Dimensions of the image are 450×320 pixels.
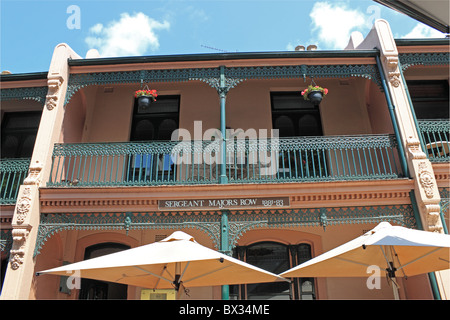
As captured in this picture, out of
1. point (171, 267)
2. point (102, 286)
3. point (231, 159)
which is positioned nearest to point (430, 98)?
point (231, 159)

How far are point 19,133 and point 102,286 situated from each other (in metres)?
5.03

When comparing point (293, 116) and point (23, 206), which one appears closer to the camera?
point (23, 206)

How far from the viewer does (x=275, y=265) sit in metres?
8.78

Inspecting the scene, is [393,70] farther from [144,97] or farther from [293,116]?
[144,97]

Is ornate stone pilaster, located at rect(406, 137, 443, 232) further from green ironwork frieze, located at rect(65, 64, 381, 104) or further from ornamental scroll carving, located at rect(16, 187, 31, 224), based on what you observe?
ornamental scroll carving, located at rect(16, 187, 31, 224)

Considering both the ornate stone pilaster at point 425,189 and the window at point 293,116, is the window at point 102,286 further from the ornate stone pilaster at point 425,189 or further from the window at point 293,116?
the ornate stone pilaster at point 425,189

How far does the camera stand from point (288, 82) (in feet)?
34.3

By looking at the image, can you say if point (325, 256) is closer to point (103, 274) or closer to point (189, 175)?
point (103, 274)

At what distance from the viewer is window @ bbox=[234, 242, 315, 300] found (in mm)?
8445

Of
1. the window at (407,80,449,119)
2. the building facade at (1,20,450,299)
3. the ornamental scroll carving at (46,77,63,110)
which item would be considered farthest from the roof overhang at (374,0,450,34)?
the window at (407,80,449,119)

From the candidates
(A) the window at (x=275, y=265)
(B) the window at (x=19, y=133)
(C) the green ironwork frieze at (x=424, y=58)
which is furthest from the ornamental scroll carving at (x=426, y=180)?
(B) the window at (x=19, y=133)

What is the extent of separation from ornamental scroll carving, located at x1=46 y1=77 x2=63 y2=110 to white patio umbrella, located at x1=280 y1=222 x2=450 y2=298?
21.2ft

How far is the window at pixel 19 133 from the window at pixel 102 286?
3.33 m
